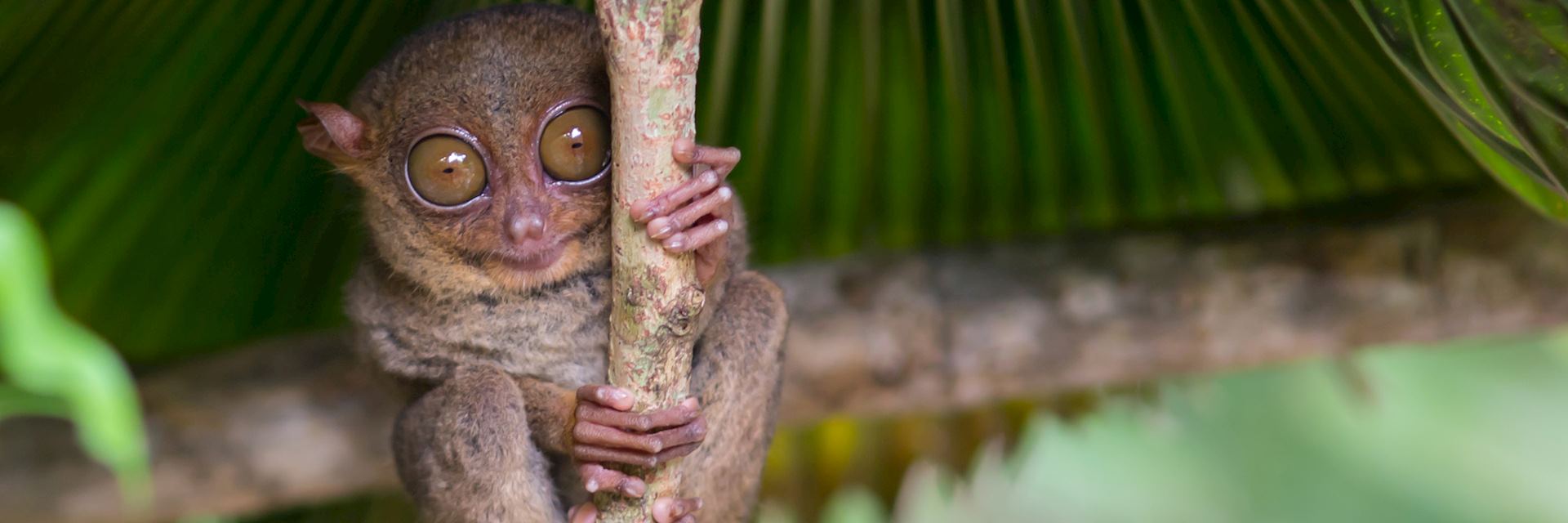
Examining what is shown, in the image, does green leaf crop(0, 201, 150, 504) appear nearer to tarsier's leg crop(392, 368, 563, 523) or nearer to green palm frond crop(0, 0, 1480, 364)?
tarsier's leg crop(392, 368, 563, 523)

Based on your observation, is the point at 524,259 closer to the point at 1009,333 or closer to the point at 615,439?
the point at 615,439

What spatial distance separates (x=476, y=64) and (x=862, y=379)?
1.38 metres

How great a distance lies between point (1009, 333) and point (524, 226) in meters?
1.48

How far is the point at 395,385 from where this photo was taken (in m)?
2.72

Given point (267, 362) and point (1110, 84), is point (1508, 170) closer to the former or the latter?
point (1110, 84)

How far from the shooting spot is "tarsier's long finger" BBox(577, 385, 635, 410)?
6.95 ft

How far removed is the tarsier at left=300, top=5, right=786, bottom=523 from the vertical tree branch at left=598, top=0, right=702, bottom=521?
3 centimetres

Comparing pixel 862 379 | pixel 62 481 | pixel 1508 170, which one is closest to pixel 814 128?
pixel 862 379

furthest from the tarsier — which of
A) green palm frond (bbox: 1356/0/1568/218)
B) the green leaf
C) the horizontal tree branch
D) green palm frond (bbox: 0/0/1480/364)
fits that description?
green palm frond (bbox: 1356/0/1568/218)

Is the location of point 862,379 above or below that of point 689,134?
below

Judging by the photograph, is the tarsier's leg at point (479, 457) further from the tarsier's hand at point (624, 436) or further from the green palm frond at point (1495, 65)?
the green palm frond at point (1495, 65)

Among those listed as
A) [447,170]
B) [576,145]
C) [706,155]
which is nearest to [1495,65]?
[706,155]

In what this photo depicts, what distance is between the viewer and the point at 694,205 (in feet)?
6.69

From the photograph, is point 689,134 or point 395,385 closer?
point 689,134
